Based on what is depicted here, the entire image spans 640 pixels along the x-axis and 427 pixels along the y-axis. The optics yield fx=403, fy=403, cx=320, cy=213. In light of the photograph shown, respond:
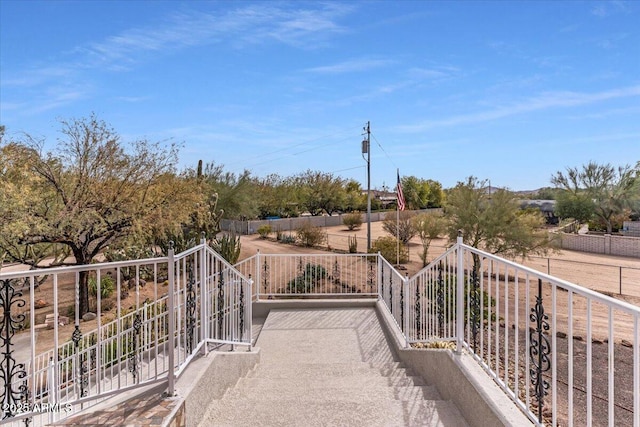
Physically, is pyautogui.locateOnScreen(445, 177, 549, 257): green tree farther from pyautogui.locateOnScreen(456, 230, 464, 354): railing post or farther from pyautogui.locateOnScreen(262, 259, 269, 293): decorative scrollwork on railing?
pyautogui.locateOnScreen(456, 230, 464, 354): railing post

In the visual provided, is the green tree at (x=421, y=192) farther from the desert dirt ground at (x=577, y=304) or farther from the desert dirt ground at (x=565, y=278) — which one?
the desert dirt ground at (x=577, y=304)

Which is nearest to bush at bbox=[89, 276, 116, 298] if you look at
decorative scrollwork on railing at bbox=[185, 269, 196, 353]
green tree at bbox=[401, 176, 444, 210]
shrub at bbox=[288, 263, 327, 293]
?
shrub at bbox=[288, 263, 327, 293]

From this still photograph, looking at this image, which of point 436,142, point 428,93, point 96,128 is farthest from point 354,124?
point 436,142

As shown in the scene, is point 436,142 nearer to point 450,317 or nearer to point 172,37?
point 172,37

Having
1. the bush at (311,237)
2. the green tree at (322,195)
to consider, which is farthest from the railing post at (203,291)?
the green tree at (322,195)

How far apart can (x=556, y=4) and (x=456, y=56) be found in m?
3.56

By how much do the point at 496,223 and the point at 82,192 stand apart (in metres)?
13.9

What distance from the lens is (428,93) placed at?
18500mm

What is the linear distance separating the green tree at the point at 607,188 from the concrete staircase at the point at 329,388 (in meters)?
32.3

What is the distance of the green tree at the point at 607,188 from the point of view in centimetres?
3259

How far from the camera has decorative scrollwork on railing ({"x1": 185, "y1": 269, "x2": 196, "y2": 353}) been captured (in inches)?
124

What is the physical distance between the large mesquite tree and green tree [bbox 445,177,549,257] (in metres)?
11.1

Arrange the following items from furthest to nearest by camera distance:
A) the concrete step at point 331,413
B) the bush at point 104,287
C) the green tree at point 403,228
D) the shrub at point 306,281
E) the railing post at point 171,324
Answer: the green tree at point 403,228 → the bush at point 104,287 → the shrub at point 306,281 → the concrete step at point 331,413 → the railing post at point 171,324

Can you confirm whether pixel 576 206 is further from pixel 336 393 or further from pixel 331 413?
pixel 331 413
